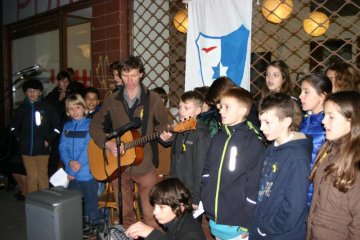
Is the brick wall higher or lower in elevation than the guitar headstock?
higher

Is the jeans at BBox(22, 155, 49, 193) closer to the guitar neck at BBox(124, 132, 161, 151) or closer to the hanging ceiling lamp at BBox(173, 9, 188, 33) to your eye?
the guitar neck at BBox(124, 132, 161, 151)

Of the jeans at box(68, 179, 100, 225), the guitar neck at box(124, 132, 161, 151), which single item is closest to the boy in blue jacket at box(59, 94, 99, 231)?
the jeans at box(68, 179, 100, 225)

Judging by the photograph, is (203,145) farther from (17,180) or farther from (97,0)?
(17,180)

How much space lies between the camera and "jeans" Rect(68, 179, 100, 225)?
3812 millimetres

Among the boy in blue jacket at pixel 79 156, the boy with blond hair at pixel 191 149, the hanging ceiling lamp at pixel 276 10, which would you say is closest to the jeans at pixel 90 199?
the boy in blue jacket at pixel 79 156

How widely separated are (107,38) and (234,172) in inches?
141

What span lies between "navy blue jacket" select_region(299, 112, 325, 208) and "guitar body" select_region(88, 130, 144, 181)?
1.56 meters

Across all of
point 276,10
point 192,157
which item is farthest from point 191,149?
point 276,10

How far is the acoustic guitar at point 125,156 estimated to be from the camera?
322cm

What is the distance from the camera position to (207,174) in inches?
99.2

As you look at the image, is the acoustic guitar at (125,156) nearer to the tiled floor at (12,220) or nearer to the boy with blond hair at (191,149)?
the boy with blond hair at (191,149)

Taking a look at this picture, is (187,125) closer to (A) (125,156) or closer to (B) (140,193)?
(A) (125,156)

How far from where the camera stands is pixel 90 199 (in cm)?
384

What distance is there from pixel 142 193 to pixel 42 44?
213 inches
